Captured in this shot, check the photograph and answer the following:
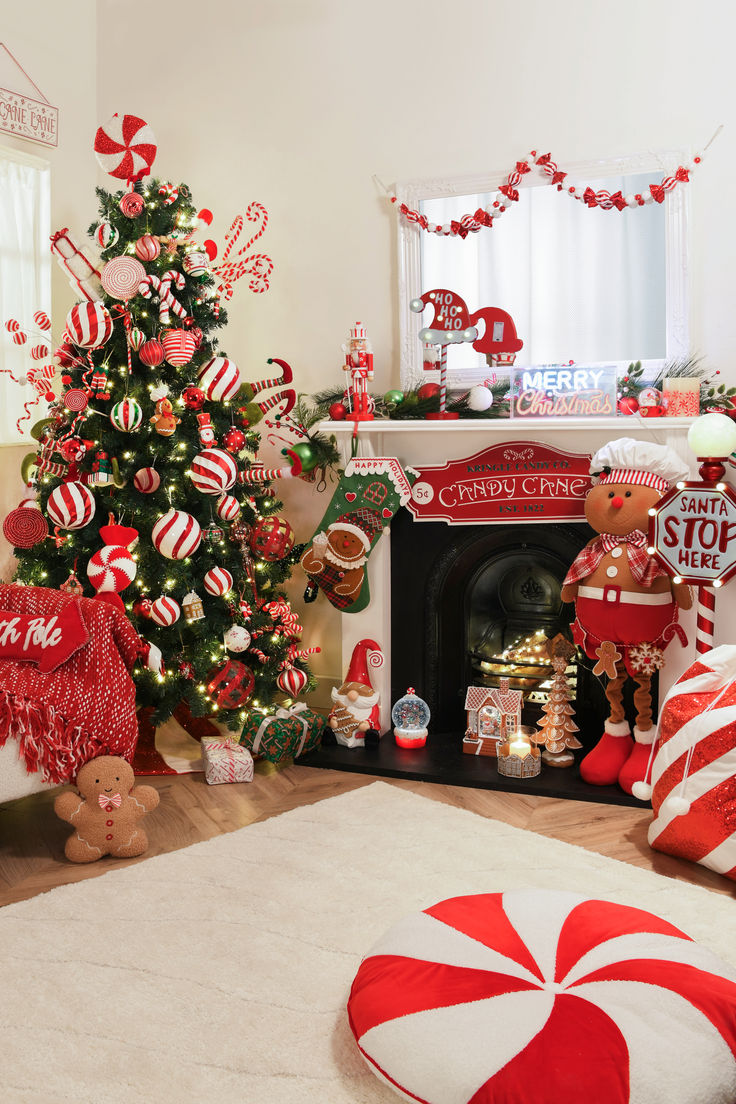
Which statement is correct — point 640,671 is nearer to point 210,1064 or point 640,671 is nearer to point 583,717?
point 583,717

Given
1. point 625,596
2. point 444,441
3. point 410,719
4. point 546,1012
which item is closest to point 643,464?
point 625,596

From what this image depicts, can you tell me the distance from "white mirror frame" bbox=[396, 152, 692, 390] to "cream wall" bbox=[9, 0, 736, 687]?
0.21 ft

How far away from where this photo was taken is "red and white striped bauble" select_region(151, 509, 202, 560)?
3582mm

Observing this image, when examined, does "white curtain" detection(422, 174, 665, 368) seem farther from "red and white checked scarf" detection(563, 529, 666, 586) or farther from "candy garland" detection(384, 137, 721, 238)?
"red and white checked scarf" detection(563, 529, 666, 586)

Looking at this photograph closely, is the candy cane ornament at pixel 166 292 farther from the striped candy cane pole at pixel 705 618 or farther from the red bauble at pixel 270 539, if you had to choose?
the striped candy cane pole at pixel 705 618

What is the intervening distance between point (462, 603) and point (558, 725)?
697 millimetres

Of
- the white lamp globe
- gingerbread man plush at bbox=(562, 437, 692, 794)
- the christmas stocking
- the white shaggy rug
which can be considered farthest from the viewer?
the christmas stocking

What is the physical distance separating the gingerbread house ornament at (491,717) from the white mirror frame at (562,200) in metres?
1.29

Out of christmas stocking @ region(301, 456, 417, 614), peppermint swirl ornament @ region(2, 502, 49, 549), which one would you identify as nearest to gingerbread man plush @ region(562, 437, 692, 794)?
christmas stocking @ region(301, 456, 417, 614)

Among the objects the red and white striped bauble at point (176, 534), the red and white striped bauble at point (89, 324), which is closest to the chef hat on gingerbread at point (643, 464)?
the red and white striped bauble at point (176, 534)

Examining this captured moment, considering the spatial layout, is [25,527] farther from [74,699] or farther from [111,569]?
[74,699]

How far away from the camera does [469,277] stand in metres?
3.95

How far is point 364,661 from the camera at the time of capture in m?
4.05

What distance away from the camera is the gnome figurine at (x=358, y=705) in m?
3.97
